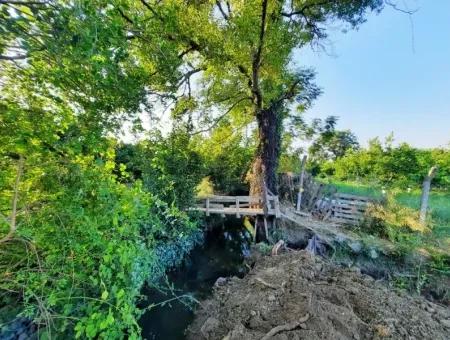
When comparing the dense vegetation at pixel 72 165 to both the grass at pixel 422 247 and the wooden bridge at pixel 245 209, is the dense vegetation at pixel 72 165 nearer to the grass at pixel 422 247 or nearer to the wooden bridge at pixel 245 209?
the wooden bridge at pixel 245 209

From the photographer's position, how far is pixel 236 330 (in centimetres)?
375

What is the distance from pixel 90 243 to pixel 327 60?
9143 millimetres

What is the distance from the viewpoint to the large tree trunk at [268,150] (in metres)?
9.77

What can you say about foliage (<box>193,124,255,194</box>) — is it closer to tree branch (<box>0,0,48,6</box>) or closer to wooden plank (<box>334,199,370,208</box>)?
wooden plank (<box>334,199,370,208</box>)

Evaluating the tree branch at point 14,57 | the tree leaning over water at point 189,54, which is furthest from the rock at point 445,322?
the tree branch at point 14,57

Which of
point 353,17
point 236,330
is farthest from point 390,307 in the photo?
point 353,17

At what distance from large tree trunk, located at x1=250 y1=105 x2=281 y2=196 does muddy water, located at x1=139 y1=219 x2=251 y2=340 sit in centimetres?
219

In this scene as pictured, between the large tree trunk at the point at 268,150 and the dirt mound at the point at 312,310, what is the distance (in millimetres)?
4574

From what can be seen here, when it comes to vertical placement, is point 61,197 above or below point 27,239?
above

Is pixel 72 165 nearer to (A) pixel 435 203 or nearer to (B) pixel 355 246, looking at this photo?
(B) pixel 355 246

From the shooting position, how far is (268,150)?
388 inches

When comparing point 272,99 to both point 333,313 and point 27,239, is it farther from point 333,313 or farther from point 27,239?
point 27,239

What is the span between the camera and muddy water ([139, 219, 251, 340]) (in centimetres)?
507

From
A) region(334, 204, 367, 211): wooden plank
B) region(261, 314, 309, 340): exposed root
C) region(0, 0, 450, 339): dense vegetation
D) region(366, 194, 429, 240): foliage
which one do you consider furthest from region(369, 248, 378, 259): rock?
region(0, 0, 450, 339): dense vegetation
